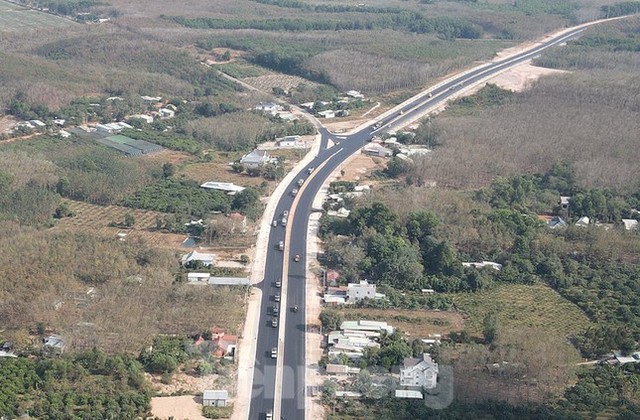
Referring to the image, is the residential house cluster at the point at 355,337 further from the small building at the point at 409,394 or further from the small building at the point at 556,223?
the small building at the point at 556,223

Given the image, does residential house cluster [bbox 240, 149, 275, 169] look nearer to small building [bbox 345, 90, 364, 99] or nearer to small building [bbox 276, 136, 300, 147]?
small building [bbox 276, 136, 300, 147]

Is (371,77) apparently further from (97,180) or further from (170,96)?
(97,180)

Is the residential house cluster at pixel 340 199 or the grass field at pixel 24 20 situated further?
the grass field at pixel 24 20

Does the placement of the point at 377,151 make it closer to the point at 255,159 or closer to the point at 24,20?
the point at 255,159

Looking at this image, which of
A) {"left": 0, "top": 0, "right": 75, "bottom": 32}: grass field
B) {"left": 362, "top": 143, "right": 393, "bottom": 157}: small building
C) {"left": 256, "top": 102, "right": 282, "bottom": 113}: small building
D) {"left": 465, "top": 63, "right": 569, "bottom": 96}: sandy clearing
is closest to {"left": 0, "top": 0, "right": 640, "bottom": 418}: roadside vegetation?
{"left": 256, "top": 102, "right": 282, "bottom": 113}: small building

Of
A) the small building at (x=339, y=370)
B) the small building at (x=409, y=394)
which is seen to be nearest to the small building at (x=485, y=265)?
the small building at (x=339, y=370)

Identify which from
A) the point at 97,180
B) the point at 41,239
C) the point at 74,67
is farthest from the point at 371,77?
the point at 41,239
